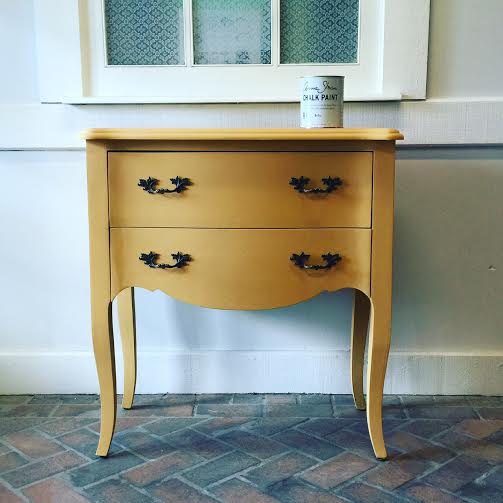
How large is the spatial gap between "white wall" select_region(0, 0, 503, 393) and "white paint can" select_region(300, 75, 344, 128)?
0.44 m

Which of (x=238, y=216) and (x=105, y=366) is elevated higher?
(x=238, y=216)

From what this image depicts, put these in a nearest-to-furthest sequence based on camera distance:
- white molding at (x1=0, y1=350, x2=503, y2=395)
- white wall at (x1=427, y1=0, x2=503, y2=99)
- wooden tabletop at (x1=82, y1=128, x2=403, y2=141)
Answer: wooden tabletop at (x1=82, y1=128, x2=403, y2=141) < white wall at (x1=427, y1=0, x2=503, y2=99) < white molding at (x1=0, y1=350, x2=503, y2=395)

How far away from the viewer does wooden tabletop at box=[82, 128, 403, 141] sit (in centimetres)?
177

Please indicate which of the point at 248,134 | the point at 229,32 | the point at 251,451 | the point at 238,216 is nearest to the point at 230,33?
the point at 229,32

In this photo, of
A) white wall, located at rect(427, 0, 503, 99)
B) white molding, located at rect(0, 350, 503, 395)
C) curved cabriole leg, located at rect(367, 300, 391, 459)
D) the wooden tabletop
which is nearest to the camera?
the wooden tabletop

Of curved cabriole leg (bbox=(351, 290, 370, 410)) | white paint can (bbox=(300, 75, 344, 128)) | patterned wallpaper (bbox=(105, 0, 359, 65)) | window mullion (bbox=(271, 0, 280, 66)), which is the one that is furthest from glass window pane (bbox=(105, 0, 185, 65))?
curved cabriole leg (bbox=(351, 290, 370, 410))

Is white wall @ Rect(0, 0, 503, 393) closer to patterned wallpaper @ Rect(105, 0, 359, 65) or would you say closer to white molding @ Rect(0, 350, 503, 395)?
white molding @ Rect(0, 350, 503, 395)

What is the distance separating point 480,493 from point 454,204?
1041mm

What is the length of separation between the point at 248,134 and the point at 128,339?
94cm

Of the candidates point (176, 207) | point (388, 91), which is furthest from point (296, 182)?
point (388, 91)

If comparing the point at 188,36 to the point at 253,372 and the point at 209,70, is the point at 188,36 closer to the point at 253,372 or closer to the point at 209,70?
the point at 209,70

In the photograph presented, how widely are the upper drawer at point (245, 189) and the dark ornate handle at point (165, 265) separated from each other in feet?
0.29

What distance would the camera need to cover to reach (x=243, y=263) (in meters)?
1.86

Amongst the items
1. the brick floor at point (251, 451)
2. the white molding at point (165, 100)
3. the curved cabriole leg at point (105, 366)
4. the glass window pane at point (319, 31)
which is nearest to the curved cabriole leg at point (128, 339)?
the brick floor at point (251, 451)
